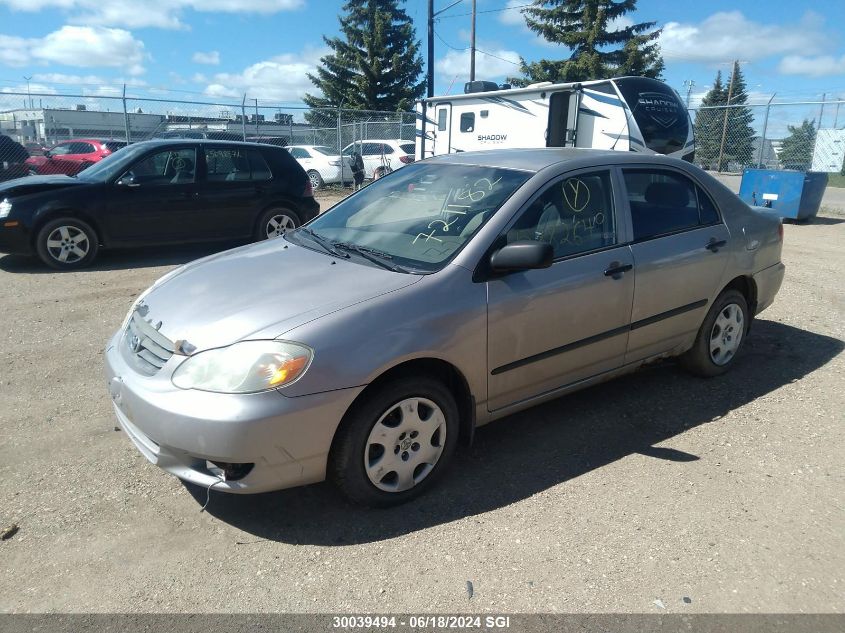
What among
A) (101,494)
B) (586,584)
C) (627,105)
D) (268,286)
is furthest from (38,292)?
(627,105)

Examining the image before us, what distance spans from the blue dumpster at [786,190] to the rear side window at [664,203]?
32.2ft

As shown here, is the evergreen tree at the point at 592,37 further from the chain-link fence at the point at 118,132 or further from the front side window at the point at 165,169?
the front side window at the point at 165,169

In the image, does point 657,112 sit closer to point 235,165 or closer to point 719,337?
point 235,165

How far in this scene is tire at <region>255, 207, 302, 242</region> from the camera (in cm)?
916

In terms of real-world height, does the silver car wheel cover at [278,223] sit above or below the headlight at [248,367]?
below

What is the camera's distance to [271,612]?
8.04ft

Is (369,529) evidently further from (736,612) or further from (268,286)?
(736,612)

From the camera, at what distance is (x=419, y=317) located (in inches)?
116

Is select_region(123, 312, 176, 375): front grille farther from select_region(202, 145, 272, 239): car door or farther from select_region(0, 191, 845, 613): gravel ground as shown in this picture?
select_region(202, 145, 272, 239): car door

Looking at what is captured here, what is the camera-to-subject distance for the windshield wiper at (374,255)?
10.6 feet

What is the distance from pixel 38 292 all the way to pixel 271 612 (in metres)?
5.82

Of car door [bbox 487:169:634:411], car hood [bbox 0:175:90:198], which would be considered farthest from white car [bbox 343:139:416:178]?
car door [bbox 487:169:634:411]

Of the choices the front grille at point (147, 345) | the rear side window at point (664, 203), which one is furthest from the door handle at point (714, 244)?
the front grille at point (147, 345)

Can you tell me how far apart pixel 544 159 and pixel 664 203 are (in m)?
0.94
